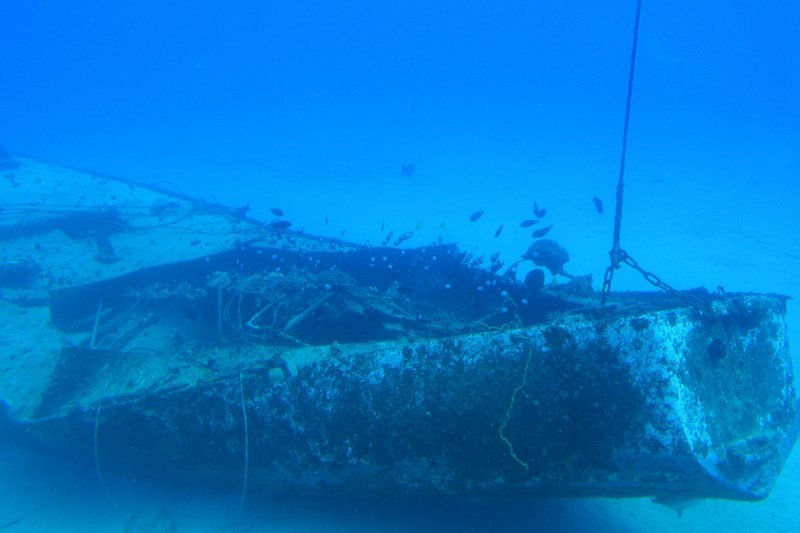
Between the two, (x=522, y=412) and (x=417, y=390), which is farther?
(x=417, y=390)

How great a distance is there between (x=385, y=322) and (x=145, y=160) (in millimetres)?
69264

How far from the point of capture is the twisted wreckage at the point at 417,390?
3025 mm

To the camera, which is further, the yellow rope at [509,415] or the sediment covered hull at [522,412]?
the yellow rope at [509,415]

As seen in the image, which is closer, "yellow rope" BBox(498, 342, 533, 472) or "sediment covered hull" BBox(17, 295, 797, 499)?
"sediment covered hull" BBox(17, 295, 797, 499)

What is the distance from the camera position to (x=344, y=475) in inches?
147

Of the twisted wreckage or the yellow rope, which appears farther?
→ the yellow rope

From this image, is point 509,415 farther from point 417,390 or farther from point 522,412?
point 417,390

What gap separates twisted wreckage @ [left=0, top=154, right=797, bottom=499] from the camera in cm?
303

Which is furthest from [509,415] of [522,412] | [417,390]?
[417,390]

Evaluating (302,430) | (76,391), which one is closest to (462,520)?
(302,430)

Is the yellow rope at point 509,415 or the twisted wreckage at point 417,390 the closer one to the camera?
the twisted wreckage at point 417,390

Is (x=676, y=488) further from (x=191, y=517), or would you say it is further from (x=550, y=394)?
(x=191, y=517)

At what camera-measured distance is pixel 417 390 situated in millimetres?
3428

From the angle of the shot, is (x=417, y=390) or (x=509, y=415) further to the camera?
(x=417, y=390)
